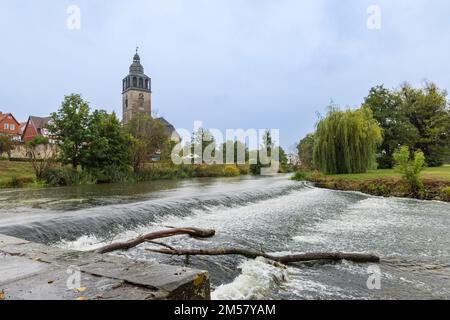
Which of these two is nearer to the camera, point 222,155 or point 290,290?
point 290,290

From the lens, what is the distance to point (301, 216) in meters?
8.90

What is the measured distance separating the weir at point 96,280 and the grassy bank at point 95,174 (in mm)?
17422

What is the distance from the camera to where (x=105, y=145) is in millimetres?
22328

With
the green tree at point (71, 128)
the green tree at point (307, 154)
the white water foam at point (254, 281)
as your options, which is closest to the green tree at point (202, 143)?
the green tree at point (307, 154)

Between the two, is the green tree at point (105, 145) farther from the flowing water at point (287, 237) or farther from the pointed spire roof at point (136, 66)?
the pointed spire roof at point (136, 66)

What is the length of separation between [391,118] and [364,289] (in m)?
31.0

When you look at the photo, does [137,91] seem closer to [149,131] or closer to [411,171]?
[149,131]

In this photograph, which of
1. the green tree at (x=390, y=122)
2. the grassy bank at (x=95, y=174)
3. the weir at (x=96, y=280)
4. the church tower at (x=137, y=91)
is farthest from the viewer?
the church tower at (x=137, y=91)

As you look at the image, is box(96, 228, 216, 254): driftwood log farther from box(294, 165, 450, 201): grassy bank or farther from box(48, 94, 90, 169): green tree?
box(48, 94, 90, 169): green tree

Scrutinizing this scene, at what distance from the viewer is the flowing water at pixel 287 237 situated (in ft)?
12.3

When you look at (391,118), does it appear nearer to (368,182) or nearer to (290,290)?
(368,182)

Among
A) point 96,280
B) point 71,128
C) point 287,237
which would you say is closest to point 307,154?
point 71,128

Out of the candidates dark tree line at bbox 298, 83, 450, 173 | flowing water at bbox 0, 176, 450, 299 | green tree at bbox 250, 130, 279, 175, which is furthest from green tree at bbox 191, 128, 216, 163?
flowing water at bbox 0, 176, 450, 299
